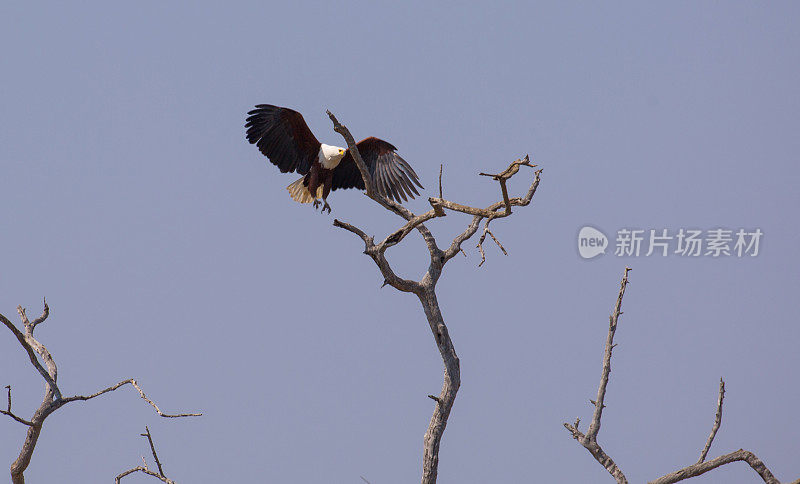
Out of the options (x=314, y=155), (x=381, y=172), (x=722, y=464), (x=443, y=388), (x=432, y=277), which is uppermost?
(x=314, y=155)

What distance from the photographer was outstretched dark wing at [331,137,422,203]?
21.3ft

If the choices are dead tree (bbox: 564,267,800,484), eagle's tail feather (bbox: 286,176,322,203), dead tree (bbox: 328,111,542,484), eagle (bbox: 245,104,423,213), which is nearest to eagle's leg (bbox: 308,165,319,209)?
eagle (bbox: 245,104,423,213)

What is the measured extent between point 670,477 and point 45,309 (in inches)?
150

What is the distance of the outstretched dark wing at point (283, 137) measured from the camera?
6988 mm

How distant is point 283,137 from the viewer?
281 inches

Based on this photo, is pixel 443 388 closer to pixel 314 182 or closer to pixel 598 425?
pixel 598 425

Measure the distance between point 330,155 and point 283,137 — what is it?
1.80 ft

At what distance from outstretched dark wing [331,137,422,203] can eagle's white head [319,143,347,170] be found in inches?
2.1

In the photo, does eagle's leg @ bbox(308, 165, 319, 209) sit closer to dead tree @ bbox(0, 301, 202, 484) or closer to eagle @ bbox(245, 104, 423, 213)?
eagle @ bbox(245, 104, 423, 213)

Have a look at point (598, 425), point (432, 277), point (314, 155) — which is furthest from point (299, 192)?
point (598, 425)

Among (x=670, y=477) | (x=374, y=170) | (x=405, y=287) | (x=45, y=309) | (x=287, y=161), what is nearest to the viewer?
(x=670, y=477)

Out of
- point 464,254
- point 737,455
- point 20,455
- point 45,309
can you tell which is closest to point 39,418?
point 20,455

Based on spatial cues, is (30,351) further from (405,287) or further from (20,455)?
(405,287)

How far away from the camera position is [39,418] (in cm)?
474
